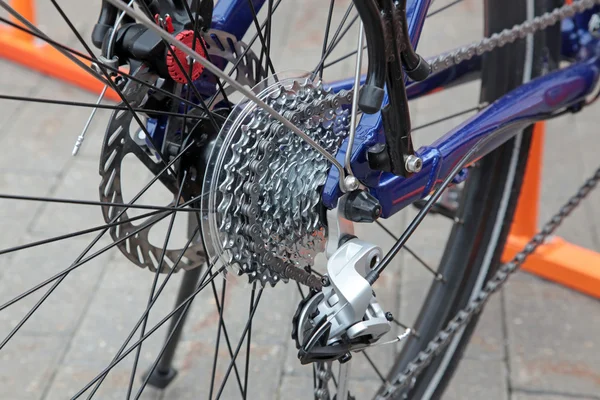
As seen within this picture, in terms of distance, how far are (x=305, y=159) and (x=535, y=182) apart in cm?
95

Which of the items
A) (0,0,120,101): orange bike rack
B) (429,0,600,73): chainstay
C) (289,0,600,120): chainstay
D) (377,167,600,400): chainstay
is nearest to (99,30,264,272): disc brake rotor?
(289,0,600,120): chainstay

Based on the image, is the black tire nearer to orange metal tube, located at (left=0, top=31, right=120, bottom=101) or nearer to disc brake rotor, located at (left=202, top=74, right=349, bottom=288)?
disc brake rotor, located at (left=202, top=74, right=349, bottom=288)

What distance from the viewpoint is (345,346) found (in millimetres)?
892

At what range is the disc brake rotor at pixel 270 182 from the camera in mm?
869

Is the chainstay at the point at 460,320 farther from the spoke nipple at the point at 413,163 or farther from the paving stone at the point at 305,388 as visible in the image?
the spoke nipple at the point at 413,163

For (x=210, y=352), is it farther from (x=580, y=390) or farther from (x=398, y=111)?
(x=398, y=111)

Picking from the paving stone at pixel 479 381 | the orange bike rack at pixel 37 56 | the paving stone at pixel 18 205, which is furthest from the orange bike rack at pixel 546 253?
the orange bike rack at pixel 37 56

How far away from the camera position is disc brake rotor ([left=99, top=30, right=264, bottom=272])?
927mm

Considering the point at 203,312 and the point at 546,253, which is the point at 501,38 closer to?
the point at 546,253

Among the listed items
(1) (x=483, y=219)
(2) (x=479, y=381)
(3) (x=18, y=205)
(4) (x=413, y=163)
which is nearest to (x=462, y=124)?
(4) (x=413, y=163)

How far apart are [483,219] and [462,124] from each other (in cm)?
31

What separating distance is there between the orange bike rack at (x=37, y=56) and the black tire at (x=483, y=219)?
134cm

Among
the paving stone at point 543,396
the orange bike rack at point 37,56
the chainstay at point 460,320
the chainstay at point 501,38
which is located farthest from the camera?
the orange bike rack at point 37,56

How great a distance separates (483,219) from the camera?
1.35 meters
